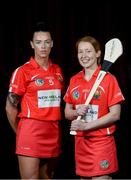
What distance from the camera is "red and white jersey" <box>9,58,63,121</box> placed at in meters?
3.02

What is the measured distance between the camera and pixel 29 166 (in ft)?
9.93

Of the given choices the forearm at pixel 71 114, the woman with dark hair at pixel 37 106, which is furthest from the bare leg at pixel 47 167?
the forearm at pixel 71 114

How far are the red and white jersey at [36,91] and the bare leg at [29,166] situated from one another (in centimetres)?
24

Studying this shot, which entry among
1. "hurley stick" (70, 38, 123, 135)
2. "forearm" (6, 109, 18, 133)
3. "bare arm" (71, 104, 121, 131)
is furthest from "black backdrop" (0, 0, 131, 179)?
"bare arm" (71, 104, 121, 131)

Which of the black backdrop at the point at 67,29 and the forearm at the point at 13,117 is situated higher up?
the black backdrop at the point at 67,29

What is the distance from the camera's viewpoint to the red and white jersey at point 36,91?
3.02 metres

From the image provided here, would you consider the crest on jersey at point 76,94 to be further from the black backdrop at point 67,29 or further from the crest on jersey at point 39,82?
the black backdrop at point 67,29

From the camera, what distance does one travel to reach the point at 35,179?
3.06m

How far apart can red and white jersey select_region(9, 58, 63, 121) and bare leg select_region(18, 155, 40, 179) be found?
242 millimetres

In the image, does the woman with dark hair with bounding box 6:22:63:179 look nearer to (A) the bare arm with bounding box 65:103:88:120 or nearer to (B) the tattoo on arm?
(B) the tattoo on arm

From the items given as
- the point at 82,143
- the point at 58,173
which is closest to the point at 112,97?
the point at 82,143

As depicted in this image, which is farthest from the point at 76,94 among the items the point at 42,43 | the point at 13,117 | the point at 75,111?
the point at 13,117

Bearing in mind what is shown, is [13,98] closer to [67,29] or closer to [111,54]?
[111,54]

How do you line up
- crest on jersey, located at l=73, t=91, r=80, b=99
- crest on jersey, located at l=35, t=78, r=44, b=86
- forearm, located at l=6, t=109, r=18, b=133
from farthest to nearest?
forearm, located at l=6, t=109, r=18, b=133, crest on jersey, located at l=35, t=78, r=44, b=86, crest on jersey, located at l=73, t=91, r=80, b=99
